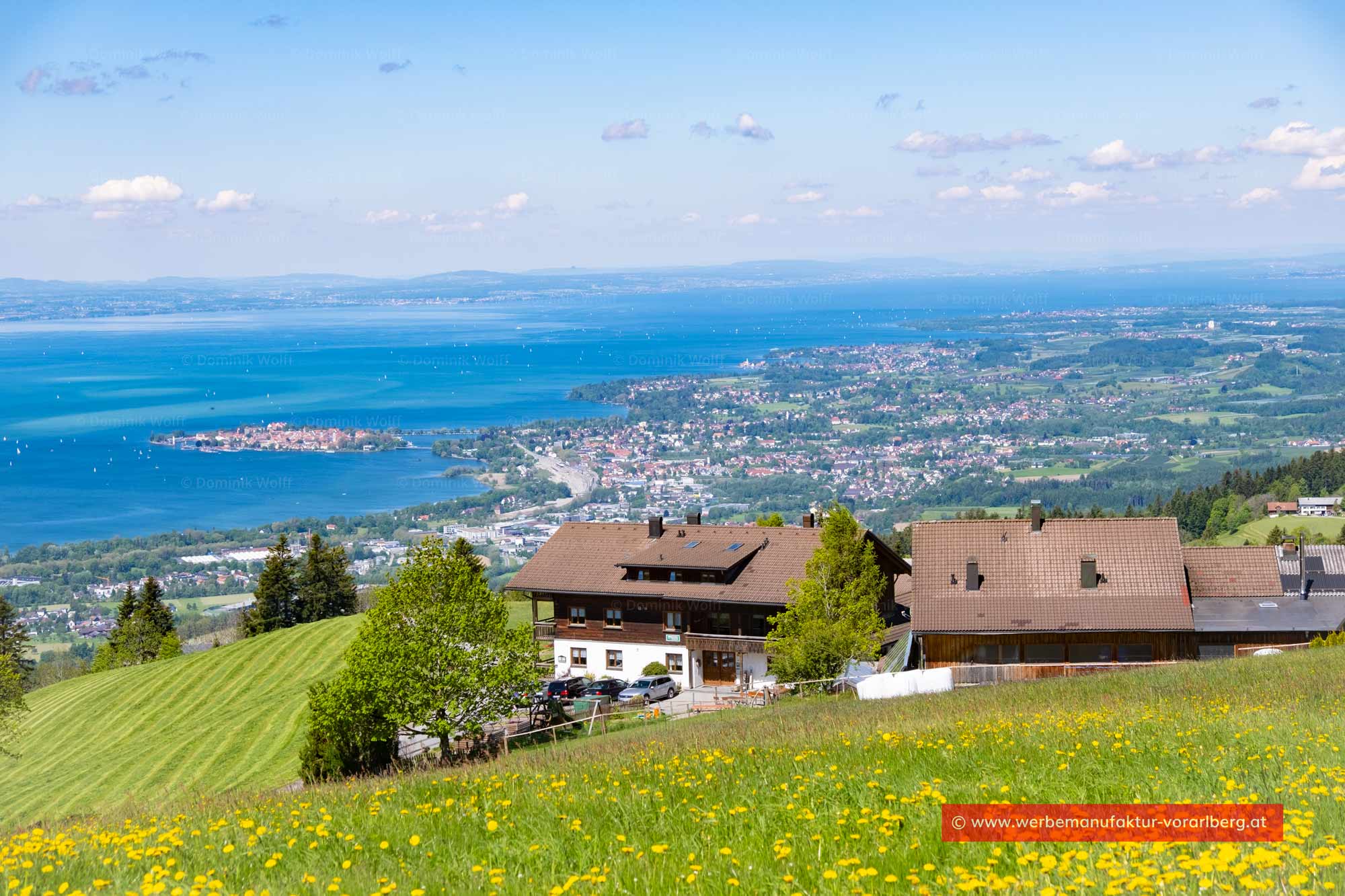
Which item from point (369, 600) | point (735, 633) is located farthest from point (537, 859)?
point (369, 600)

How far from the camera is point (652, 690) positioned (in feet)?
124

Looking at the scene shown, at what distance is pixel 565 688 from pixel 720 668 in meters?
6.64

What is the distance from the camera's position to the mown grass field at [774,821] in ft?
24.2

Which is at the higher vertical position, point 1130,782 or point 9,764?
point 1130,782

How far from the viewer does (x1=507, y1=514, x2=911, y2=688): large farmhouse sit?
42312 mm

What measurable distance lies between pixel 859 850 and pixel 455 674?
19326 mm

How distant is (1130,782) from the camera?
997 centimetres

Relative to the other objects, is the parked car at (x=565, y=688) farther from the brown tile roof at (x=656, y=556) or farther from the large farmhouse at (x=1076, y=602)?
the large farmhouse at (x=1076, y=602)

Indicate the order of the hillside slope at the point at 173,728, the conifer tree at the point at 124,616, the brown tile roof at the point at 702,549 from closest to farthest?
the hillside slope at the point at 173,728, the brown tile roof at the point at 702,549, the conifer tree at the point at 124,616

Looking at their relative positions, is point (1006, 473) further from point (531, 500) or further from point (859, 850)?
point (859, 850)

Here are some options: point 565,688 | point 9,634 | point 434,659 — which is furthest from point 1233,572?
point 9,634

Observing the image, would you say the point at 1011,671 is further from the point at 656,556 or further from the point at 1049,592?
the point at 656,556

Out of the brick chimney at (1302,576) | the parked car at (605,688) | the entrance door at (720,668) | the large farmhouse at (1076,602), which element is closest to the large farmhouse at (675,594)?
the entrance door at (720,668)

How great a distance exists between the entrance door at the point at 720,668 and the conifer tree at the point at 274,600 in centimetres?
3432
